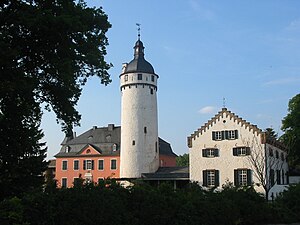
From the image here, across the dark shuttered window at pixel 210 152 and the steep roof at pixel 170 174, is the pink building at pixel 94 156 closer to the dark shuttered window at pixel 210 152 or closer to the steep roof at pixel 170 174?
the steep roof at pixel 170 174

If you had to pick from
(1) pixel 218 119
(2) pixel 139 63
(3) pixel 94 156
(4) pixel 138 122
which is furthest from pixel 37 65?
(3) pixel 94 156

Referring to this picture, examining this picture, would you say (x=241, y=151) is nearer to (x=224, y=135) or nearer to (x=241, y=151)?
(x=241, y=151)

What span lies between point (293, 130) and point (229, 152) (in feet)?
30.5

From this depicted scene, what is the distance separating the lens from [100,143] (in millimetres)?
64312

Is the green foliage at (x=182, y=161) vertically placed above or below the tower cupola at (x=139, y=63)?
below

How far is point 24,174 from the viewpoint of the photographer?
21.1 metres

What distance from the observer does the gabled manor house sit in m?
43.6

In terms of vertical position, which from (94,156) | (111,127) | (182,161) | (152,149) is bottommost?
(94,156)

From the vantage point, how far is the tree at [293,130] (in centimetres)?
4828

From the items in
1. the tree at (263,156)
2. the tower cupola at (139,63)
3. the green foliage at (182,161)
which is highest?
the tower cupola at (139,63)

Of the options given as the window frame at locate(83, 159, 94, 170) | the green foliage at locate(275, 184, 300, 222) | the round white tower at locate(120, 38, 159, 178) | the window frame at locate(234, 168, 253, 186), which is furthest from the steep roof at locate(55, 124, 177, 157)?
the green foliage at locate(275, 184, 300, 222)

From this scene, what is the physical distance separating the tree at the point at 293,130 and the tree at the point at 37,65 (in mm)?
32392

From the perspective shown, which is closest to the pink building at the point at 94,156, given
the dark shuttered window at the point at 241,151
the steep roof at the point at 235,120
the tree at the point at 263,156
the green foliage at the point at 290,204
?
the steep roof at the point at 235,120

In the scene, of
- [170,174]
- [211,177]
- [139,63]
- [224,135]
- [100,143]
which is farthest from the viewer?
[100,143]
